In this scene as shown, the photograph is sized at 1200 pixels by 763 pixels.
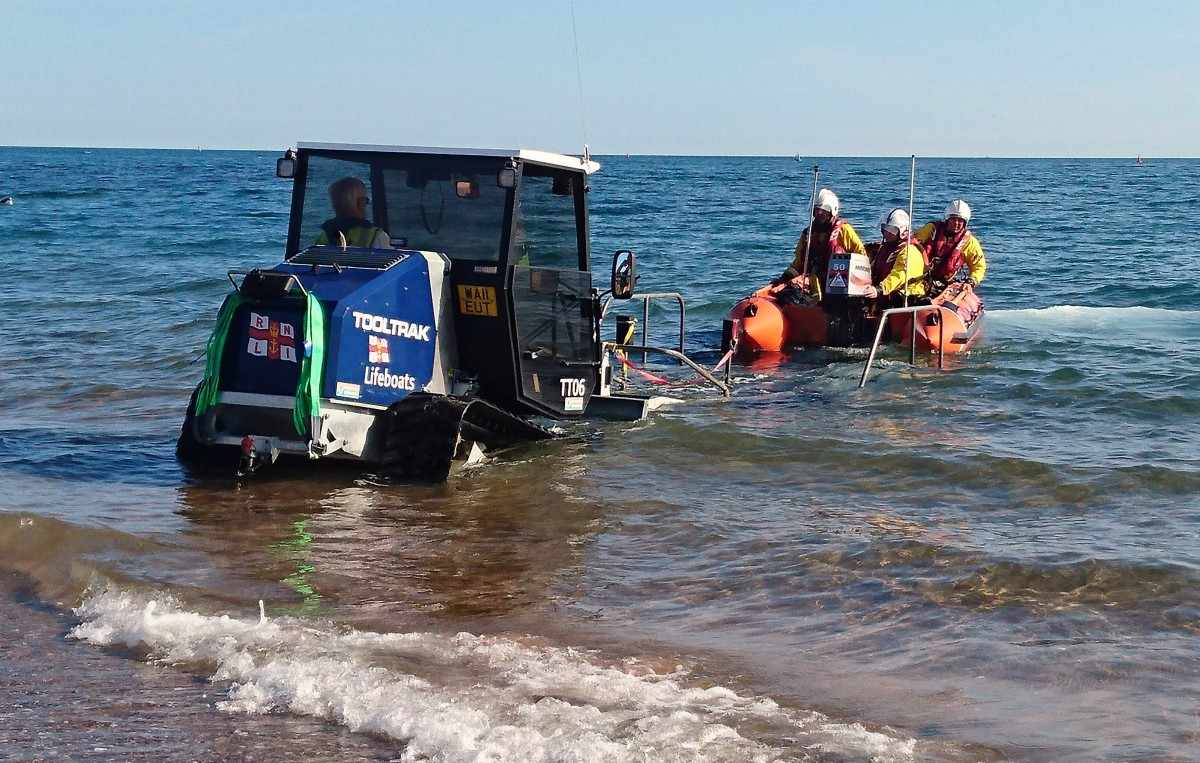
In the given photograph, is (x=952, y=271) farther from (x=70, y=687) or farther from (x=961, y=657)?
(x=70, y=687)

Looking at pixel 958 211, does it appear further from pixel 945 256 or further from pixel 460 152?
pixel 460 152

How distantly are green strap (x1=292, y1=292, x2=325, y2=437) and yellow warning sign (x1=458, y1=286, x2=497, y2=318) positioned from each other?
123 centimetres

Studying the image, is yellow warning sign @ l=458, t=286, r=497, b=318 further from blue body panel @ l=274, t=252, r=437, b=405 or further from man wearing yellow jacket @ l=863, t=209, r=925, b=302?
man wearing yellow jacket @ l=863, t=209, r=925, b=302

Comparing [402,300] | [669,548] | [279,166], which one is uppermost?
[279,166]

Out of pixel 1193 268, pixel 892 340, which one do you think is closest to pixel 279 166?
pixel 892 340

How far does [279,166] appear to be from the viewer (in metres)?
8.37

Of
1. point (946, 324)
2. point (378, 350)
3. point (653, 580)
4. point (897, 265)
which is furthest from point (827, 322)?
point (653, 580)

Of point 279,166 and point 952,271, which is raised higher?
point 279,166

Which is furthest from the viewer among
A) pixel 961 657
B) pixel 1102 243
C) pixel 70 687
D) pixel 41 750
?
pixel 1102 243

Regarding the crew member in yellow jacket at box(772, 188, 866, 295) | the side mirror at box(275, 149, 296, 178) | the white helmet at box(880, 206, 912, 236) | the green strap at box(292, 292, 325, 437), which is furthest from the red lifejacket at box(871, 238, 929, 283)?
the green strap at box(292, 292, 325, 437)

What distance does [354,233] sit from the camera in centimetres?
858

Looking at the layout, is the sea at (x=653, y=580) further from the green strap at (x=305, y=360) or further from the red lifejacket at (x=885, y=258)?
the red lifejacket at (x=885, y=258)

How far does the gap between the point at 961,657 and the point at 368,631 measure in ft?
8.65

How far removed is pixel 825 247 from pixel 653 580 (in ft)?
30.5
